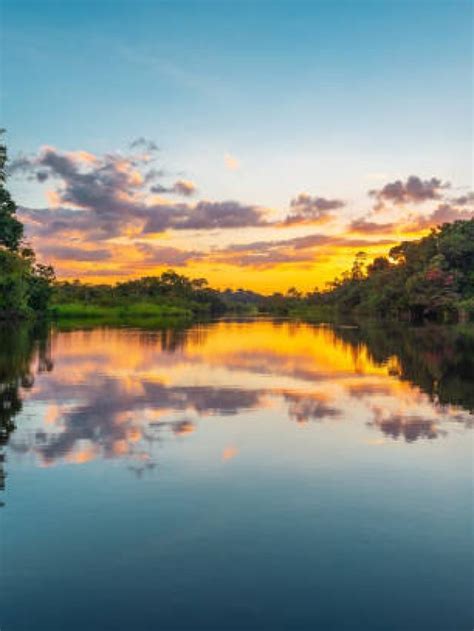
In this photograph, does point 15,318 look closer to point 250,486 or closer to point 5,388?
point 5,388

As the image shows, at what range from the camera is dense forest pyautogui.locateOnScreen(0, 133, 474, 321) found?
5103 centimetres

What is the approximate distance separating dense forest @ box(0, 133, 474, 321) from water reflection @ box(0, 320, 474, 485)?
16133 millimetres

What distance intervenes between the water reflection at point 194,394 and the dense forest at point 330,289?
52.9ft

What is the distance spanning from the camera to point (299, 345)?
35.2 metres

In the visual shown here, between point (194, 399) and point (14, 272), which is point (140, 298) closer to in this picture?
point (14, 272)

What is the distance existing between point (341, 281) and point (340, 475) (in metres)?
122

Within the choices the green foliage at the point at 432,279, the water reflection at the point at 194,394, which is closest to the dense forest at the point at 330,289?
the green foliage at the point at 432,279

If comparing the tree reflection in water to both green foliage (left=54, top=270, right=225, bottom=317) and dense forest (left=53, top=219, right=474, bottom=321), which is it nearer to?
dense forest (left=53, top=219, right=474, bottom=321)

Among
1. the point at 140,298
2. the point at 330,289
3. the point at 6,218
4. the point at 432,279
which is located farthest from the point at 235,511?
the point at 330,289

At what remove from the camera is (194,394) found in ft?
53.6

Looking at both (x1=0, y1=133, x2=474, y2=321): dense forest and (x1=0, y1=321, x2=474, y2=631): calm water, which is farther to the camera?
(x1=0, y1=133, x2=474, y2=321): dense forest

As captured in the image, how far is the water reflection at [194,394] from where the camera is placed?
439 inches

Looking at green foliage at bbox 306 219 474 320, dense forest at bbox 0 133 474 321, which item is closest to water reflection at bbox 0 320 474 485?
dense forest at bbox 0 133 474 321

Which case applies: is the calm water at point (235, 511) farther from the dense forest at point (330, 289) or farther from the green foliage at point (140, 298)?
the green foliage at point (140, 298)
